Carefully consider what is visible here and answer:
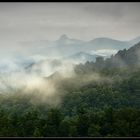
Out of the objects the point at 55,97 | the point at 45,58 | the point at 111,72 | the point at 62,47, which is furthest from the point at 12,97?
the point at 111,72

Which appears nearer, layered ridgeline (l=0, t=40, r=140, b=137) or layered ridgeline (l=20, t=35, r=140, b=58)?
layered ridgeline (l=0, t=40, r=140, b=137)

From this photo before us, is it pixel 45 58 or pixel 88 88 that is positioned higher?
pixel 45 58

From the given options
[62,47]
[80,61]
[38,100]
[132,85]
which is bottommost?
[38,100]

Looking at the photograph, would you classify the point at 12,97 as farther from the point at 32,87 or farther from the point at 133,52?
the point at 133,52

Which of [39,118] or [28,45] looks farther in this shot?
[28,45]

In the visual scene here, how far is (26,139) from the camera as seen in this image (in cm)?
167

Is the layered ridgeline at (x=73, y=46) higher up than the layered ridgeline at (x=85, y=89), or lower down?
higher up

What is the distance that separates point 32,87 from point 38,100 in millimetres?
906

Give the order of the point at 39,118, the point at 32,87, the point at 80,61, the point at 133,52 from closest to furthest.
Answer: the point at 39,118
the point at 80,61
the point at 32,87
the point at 133,52

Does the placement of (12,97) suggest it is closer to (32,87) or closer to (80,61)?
(32,87)

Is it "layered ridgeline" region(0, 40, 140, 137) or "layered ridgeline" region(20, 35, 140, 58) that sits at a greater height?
"layered ridgeline" region(20, 35, 140, 58)

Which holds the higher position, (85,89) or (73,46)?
(73,46)

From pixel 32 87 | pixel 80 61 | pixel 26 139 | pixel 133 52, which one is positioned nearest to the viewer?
pixel 26 139

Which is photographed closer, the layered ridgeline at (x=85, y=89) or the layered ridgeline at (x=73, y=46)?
the layered ridgeline at (x=85, y=89)
